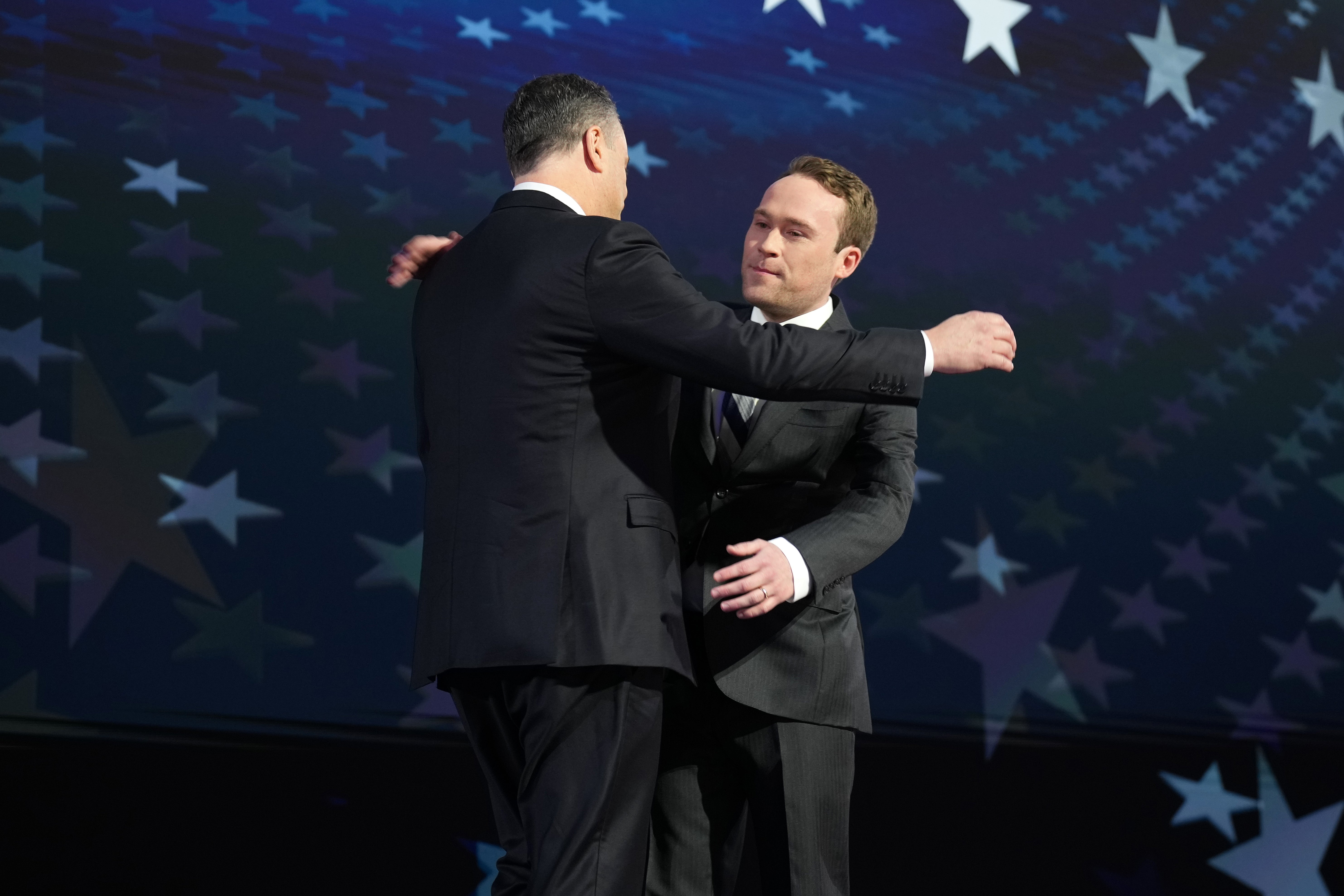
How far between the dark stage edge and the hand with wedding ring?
57.0 inches

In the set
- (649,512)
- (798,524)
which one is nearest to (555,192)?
(649,512)

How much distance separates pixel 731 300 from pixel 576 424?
49.9 inches

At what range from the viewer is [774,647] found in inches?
64.2

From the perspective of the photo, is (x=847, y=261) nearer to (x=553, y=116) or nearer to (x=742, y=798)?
(x=553, y=116)

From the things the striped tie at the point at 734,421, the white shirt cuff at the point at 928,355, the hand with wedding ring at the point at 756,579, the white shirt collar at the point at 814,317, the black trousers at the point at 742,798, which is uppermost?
the white shirt collar at the point at 814,317

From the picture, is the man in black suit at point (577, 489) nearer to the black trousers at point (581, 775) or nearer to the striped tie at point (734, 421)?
the black trousers at point (581, 775)

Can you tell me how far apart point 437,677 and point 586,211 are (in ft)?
2.06

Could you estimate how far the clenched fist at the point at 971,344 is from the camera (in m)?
1.49

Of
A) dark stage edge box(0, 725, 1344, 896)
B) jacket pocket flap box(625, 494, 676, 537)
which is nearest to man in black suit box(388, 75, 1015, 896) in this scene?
jacket pocket flap box(625, 494, 676, 537)

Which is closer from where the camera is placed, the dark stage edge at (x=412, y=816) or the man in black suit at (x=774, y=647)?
the man in black suit at (x=774, y=647)

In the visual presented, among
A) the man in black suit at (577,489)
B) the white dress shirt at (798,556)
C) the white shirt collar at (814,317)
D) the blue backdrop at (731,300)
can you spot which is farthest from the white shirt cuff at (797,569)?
the blue backdrop at (731,300)

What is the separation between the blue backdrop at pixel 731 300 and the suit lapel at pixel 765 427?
133 centimetres

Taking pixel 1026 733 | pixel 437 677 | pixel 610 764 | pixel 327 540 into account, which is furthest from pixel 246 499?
pixel 1026 733

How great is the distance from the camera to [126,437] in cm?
262
